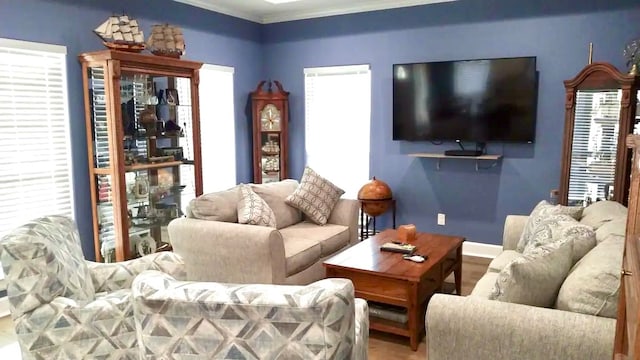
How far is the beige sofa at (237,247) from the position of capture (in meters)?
3.21

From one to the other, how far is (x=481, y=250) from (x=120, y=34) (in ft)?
12.9

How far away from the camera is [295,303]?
1.30 metres

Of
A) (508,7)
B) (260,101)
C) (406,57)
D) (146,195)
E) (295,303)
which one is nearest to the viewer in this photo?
(295,303)

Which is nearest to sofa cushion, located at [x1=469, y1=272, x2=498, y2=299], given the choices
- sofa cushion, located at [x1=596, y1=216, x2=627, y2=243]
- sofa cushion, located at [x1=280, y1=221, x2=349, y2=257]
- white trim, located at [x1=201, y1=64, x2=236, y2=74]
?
sofa cushion, located at [x1=596, y1=216, x2=627, y2=243]

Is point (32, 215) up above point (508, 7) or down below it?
below

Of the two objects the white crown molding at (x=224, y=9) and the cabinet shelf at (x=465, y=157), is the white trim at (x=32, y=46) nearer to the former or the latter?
the white crown molding at (x=224, y=9)

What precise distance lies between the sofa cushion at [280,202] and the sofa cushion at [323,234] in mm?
67

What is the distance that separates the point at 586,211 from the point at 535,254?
1379 mm

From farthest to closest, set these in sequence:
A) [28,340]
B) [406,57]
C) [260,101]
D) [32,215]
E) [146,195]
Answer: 1. [260,101]
2. [406,57]
3. [146,195]
4. [32,215]
5. [28,340]

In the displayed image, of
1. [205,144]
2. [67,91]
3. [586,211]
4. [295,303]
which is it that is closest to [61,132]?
[67,91]

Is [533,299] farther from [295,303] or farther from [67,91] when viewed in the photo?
[67,91]

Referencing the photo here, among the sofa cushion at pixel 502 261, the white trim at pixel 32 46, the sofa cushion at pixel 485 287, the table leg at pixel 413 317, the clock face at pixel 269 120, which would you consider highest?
the white trim at pixel 32 46

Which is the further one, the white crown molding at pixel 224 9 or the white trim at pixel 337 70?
the white trim at pixel 337 70

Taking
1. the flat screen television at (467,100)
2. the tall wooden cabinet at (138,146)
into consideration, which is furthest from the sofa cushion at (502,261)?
the tall wooden cabinet at (138,146)
